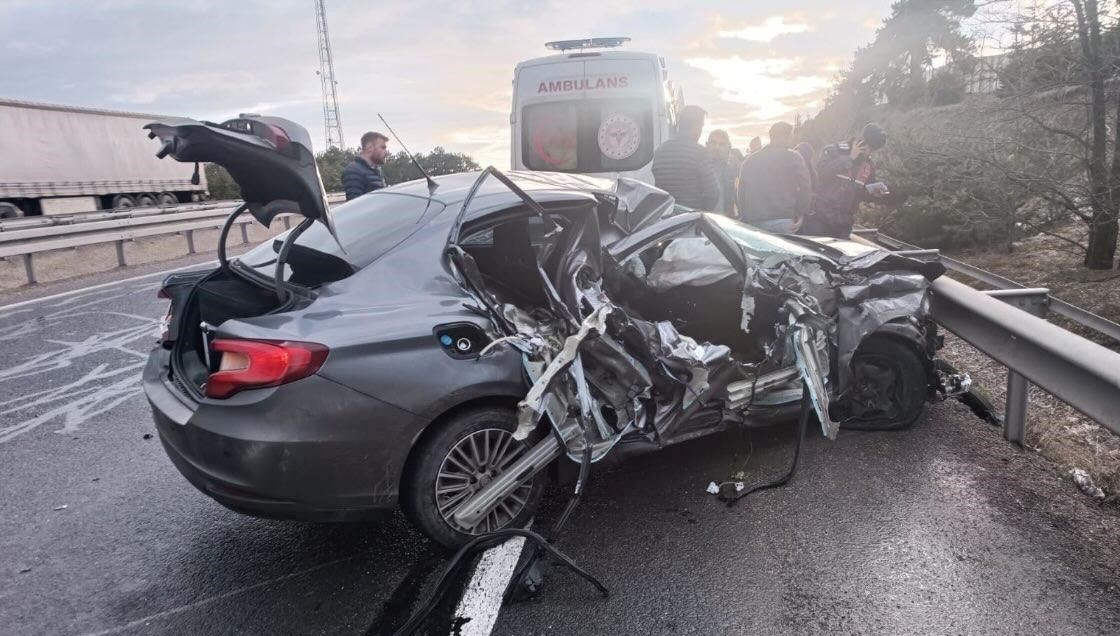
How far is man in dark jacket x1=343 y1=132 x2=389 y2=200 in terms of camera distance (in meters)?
7.61

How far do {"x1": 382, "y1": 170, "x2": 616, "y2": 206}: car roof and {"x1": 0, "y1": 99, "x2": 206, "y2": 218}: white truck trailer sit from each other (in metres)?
16.4

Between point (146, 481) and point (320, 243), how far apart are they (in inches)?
65.9

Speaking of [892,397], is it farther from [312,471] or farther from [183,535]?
[183,535]

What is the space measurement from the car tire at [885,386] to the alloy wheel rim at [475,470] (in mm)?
2031

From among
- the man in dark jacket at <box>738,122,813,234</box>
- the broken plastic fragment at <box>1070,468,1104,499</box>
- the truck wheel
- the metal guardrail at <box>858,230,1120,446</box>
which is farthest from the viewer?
the truck wheel

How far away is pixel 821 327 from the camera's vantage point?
373 cm

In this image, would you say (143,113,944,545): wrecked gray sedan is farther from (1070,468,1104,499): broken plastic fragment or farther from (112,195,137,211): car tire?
(112,195,137,211): car tire

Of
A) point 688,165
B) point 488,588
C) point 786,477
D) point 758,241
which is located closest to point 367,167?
point 688,165

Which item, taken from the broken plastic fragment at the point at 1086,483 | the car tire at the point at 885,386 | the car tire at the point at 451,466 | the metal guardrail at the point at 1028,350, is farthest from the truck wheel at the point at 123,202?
the broken plastic fragment at the point at 1086,483

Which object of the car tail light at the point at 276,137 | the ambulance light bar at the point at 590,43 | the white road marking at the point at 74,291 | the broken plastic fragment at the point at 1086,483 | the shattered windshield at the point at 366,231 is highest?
the ambulance light bar at the point at 590,43

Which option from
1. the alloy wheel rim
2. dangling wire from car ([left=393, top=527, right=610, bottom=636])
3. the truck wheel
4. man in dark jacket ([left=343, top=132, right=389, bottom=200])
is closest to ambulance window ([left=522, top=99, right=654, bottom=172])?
man in dark jacket ([left=343, top=132, right=389, bottom=200])

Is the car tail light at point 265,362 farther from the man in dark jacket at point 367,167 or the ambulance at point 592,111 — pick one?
the ambulance at point 592,111

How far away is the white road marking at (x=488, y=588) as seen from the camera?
271 cm

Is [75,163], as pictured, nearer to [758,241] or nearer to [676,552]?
[758,241]
